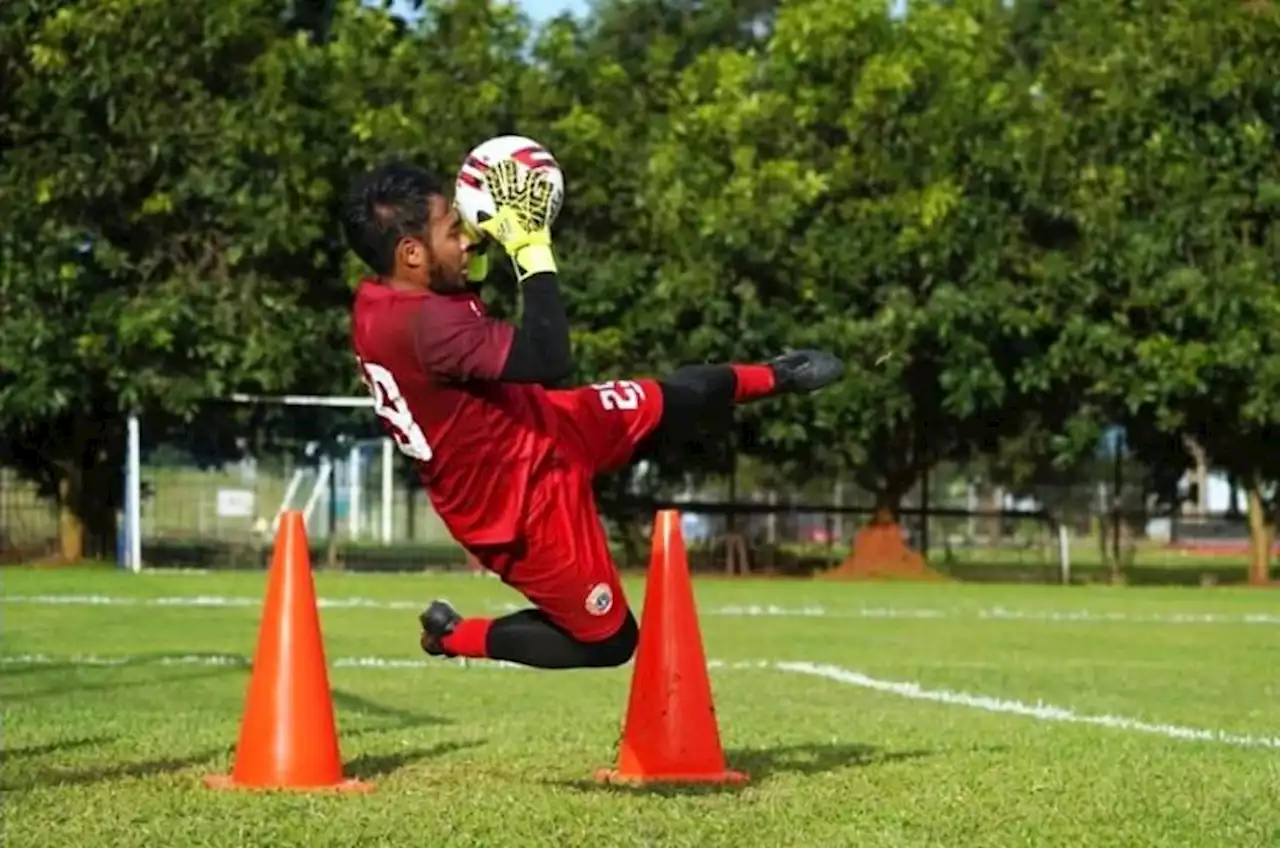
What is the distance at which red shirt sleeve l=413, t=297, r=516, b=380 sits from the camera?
6.69 m

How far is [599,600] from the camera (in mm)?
7281

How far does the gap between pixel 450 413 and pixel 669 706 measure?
167cm

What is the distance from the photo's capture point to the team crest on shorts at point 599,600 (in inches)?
286

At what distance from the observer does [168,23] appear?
31.2m

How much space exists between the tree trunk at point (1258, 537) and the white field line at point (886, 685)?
65.1 feet

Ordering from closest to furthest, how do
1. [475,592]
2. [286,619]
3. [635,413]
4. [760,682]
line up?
[635,413], [286,619], [760,682], [475,592]

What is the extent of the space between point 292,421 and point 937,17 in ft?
34.3

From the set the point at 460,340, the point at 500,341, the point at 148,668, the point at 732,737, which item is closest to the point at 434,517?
the point at 148,668

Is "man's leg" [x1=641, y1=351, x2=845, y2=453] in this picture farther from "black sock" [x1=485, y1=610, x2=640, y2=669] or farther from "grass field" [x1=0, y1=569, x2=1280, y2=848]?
"grass field" [x1=0, y1=569, x2=1280, y2=848]

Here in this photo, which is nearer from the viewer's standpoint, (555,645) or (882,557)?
(555,645)

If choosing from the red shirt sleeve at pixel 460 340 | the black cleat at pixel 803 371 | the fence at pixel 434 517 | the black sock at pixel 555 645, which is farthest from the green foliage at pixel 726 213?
the red shirt sleeve at pixel 460 340

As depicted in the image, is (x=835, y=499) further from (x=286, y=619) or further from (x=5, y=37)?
(x=286, y=619)

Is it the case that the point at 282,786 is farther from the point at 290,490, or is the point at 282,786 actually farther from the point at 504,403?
the point at 290,490

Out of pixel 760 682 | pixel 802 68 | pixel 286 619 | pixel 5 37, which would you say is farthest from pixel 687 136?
pixel 286 619
